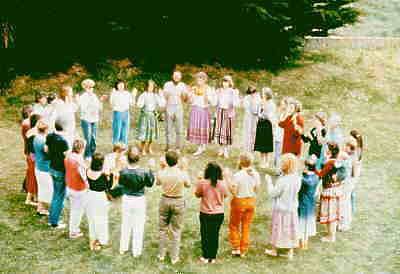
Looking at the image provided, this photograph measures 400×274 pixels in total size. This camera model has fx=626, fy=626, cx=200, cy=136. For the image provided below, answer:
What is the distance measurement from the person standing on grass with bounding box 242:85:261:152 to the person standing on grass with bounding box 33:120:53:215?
4522mm

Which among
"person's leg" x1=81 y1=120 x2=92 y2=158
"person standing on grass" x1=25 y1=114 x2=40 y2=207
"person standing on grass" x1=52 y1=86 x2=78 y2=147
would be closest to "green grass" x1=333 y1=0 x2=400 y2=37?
"person's leg" x1=81 y1=120 x2=92 y2=158

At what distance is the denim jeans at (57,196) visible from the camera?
9555mm

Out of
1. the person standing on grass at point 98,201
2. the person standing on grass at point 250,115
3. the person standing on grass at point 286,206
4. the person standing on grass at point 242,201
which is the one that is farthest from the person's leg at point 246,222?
the person standing on grass at point 250,115

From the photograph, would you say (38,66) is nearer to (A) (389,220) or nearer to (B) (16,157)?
(B) (16,157)

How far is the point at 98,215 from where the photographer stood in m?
9.12

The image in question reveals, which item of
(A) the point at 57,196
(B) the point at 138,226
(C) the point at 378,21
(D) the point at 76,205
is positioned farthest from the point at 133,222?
(C) the point at 378,21

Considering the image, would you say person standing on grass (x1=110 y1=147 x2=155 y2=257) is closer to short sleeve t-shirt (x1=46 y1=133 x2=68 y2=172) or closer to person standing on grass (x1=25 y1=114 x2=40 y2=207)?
short sleeve t-shirt (x1=46 y1=133 x2=68 y2=172)

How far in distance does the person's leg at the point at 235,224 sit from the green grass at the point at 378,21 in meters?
14.7

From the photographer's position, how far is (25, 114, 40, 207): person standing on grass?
33.0 ft

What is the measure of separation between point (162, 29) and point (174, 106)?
16.8ft

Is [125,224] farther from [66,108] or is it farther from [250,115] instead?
[250,115]

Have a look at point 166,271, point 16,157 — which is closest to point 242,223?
point 166,271

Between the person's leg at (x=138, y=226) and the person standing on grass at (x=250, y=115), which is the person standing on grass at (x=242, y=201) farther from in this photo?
the person standing on grass at (x=250, y=115)

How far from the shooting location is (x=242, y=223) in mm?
9180
